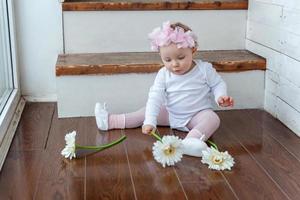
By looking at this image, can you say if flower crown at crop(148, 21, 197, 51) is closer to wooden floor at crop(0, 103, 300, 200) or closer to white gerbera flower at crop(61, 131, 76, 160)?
wooden floor at crop(0, 103, 300, 200)

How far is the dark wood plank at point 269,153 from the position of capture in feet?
4.72

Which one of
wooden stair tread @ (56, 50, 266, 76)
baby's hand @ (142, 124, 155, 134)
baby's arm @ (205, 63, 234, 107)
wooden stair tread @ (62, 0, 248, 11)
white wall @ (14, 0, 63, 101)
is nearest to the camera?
baby's hand @ (142, 124, 155, 134)

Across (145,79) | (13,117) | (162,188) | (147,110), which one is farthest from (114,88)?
(162,188)

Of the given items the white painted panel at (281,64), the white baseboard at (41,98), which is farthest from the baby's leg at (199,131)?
the white baseboard at (41,98)

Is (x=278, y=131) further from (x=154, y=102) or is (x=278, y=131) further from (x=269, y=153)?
(x=154, y=102)

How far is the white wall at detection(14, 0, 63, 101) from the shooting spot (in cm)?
221

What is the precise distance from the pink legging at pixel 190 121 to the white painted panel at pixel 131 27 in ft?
1.38

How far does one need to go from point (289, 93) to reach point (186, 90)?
390mm

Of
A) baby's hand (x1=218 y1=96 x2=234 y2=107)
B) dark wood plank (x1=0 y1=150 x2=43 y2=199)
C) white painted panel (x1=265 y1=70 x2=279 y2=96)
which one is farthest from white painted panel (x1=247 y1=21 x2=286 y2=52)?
dark wood plank (x1=0 y1=150 x2=43 y2=199)

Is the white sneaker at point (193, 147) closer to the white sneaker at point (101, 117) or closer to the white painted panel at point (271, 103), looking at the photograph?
the white sneaker at point (101, 117)

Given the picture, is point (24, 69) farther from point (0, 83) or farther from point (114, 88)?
point (114, 88)

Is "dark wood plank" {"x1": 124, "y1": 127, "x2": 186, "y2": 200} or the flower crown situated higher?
the flower crown

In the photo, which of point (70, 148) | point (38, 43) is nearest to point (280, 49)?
point (70, 148)

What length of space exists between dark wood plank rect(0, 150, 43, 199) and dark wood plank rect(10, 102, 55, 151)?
66 mm
